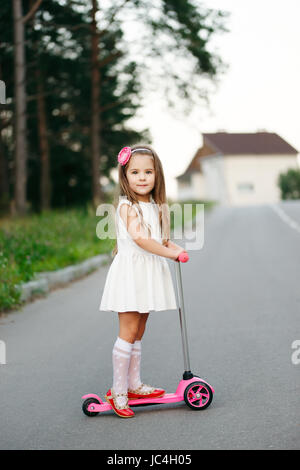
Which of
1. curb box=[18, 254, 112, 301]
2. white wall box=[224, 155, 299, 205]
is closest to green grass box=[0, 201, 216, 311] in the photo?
curb box=[18, 254, 112, 301]

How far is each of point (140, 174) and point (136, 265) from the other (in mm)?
591

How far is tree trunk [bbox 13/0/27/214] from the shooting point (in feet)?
60.8

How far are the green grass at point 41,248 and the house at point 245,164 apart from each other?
53801mm

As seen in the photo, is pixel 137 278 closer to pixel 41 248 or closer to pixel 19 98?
pixel 41 248

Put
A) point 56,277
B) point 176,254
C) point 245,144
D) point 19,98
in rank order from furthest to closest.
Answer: point 245,144, point 19,98, point 56,277, point 176,254

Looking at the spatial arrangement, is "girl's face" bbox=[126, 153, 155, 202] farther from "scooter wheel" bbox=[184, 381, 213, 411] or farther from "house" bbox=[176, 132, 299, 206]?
"house" bbox=[176, 132, 299, 206]

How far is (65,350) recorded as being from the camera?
5.96m

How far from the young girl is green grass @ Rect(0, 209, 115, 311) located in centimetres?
36

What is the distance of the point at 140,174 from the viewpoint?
4.12 metres

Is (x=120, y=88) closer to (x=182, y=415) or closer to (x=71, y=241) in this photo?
(x=71, y=241)

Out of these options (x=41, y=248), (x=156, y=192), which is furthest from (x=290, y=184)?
(x=156, y=192)

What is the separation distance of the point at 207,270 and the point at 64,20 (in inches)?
586

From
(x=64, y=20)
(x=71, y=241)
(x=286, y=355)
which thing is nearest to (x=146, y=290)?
(x=286, y=355)

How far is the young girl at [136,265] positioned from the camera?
4004 millimetres
